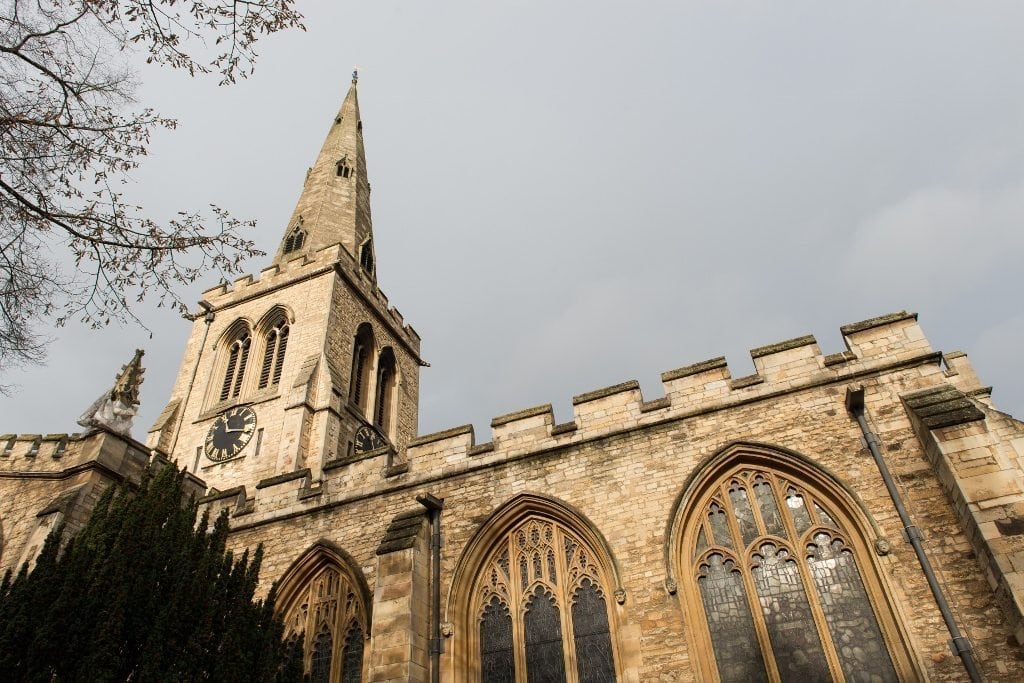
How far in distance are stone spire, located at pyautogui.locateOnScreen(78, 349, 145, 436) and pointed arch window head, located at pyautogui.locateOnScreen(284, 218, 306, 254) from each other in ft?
38.9

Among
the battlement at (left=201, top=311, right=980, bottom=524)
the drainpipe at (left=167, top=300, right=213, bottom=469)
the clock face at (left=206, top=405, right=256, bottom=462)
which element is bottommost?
the battlement at (left=201, top=311, right=980, bottom=524)

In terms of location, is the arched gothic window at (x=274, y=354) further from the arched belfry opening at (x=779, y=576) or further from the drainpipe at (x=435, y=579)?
the arched belfry opening at (x=779, y=576)

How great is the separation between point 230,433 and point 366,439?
3513mm

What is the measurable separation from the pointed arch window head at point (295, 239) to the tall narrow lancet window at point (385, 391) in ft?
16.4

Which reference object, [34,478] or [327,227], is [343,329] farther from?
[34,478]

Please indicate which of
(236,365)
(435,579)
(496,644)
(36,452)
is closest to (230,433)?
(236,365)

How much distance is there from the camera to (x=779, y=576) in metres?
8.35

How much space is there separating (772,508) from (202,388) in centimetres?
1710

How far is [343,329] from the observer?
21.3m

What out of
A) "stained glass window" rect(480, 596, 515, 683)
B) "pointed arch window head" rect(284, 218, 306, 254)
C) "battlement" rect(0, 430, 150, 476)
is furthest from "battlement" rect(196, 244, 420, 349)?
"stained glass window" rect(480, 596, 515, 683)

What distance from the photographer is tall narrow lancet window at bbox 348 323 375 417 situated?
2116 cm

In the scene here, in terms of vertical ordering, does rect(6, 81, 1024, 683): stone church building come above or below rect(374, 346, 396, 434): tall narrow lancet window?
below

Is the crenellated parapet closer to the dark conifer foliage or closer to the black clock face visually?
the dark conifer foliage

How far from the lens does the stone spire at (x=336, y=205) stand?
996 inches
